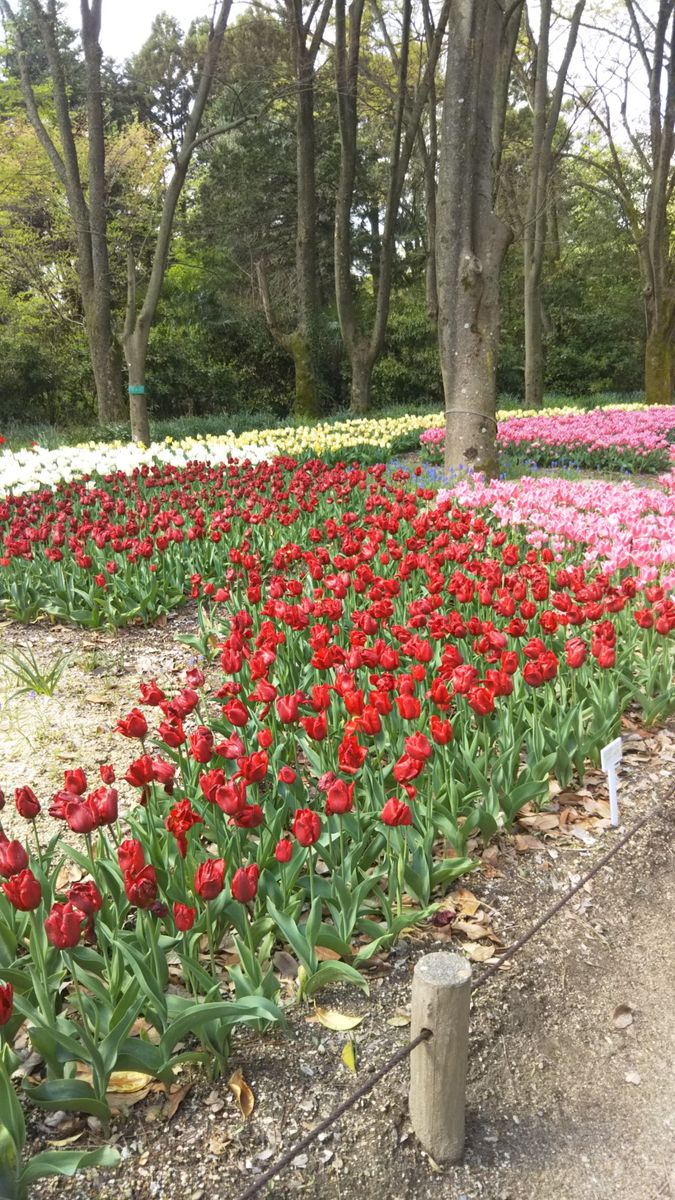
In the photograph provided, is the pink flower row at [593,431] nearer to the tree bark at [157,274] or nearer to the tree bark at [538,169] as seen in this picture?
the tree bark at [538,169]

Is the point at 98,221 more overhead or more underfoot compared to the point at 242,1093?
more overhead

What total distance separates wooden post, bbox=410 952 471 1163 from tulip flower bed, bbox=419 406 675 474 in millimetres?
9387

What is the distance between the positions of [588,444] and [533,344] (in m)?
5.66

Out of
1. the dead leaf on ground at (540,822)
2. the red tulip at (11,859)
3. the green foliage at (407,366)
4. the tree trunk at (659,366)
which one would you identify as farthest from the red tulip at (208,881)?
the green foliage at (407,366)

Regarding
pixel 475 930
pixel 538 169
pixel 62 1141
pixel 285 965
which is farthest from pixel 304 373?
pixel 62 1141

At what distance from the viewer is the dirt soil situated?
73.2 inches

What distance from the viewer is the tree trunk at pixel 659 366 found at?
18.1 meters

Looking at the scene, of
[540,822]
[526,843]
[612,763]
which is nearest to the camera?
[612,763]

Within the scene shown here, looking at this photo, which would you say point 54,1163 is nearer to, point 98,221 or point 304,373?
point 98,221

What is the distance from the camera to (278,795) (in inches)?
115

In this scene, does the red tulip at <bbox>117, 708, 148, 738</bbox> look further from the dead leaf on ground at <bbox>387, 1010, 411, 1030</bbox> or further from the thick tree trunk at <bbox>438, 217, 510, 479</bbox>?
the thick tree trunk at <bbox>438, 217, 510, 479</bbox>

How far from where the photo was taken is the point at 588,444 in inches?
483

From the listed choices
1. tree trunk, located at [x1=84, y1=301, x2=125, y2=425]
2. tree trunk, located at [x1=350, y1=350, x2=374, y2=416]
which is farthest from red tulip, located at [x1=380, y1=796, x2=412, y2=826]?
tree trunk, located at [x1=350, y1=350, x2=374, y2=416]

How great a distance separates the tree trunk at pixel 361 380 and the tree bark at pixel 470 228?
913cm
